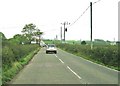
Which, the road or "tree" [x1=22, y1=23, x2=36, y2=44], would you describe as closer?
the road

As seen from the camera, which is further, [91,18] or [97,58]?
[91,18]

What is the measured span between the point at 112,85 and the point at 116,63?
15.0 metres

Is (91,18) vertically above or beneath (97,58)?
above

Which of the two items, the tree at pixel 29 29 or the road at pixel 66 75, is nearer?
the road at pixel 66 75

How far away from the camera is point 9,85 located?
1530 cm

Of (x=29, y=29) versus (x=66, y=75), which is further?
(x=29, y=29)

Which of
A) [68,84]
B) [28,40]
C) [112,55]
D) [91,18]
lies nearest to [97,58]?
[112,55]

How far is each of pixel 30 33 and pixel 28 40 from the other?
29.3 ft

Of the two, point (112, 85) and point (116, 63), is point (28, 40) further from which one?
point (112, 85)

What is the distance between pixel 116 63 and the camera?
29891 millimetres

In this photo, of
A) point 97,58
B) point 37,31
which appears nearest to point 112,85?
point 97,58

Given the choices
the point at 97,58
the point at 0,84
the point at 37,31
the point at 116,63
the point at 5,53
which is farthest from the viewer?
the point at 37,31

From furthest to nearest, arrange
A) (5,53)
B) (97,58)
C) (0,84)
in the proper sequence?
1. (97,58)
2. (5,53)
3. (0,84)

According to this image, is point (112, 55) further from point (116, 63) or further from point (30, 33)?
point (30, 33)
